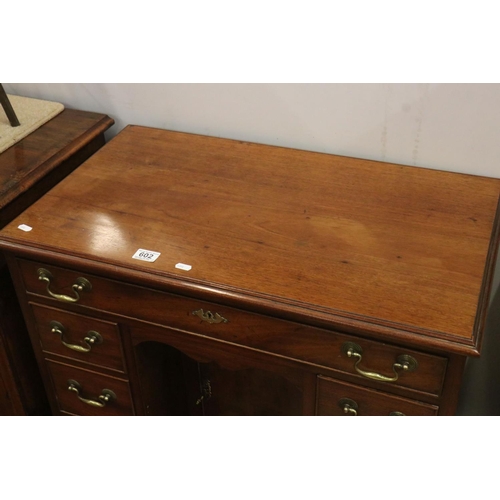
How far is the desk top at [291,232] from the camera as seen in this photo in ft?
3.60

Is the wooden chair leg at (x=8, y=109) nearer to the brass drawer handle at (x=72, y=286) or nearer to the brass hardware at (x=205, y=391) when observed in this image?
the brass drawer handle at (x=72, y=286)

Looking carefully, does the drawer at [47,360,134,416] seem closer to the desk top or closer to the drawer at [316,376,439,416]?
the desk top

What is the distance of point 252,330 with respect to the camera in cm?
121

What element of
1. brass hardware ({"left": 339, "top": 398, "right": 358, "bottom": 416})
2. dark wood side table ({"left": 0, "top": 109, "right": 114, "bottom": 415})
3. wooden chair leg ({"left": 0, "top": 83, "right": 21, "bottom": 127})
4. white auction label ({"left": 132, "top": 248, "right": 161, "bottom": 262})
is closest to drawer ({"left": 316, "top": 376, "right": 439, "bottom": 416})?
brass hardware ({"left": 339, "top": 398, "right": 358, "bottom": 416})

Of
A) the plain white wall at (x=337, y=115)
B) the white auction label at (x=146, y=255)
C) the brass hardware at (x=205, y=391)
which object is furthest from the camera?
the brass hardware at (x=205, y=391)

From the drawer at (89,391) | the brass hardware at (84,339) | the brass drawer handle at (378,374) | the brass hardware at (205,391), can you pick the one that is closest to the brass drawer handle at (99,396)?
the drawer at (89,391)

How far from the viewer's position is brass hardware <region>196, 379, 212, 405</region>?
167cm

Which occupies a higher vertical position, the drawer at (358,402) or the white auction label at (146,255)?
the white auction label at (146,255)

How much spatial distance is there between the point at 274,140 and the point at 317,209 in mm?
312

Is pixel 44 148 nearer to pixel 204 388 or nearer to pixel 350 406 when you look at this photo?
pixel 204 388

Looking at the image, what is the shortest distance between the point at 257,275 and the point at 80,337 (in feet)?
1.58

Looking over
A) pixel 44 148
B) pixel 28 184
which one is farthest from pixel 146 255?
pixel 44 148

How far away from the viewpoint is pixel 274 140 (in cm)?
156
